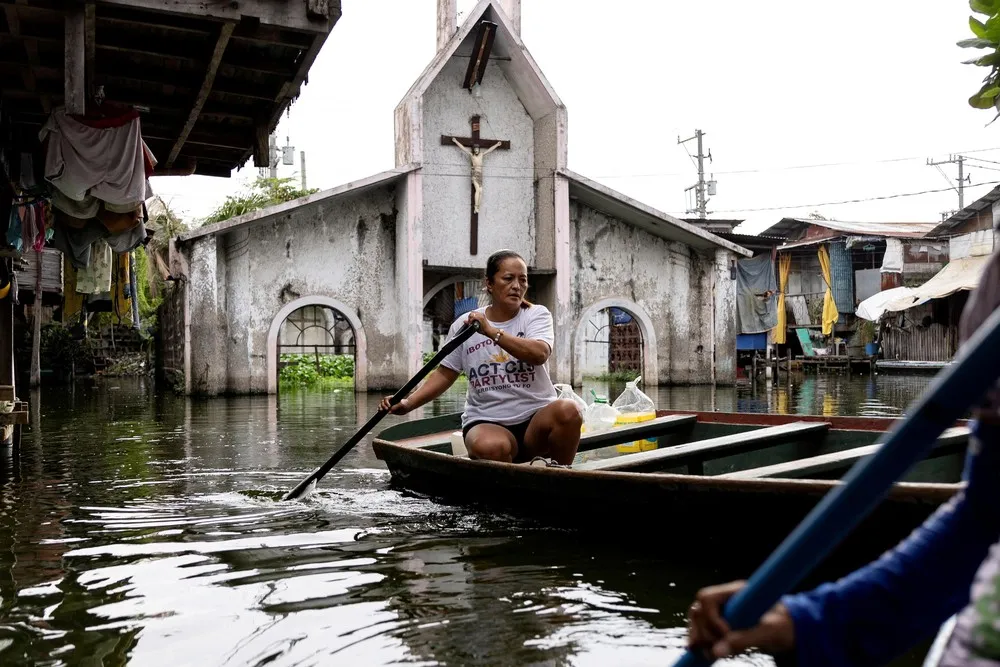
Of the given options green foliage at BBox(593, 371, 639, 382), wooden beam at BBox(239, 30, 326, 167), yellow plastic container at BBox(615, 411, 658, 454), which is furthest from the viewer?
green foliage at BBox(593, 371, 639, 382)

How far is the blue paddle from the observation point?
3.25 ft

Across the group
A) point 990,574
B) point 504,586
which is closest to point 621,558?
point 504,586

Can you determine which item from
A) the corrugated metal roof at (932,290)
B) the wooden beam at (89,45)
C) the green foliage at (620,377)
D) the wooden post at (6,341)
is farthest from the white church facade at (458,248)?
the wooden beam at (89,45)

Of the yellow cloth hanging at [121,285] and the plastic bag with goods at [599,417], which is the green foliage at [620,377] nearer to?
the yellow cloth hanging at [121,285]

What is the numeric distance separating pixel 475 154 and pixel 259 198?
9396mm

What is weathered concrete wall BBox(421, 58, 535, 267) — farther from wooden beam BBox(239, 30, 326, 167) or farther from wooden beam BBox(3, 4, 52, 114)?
wooden beam BBox(3, 4, 52, 114)

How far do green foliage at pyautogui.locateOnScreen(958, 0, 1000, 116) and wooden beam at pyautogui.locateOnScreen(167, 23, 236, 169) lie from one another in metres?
4.60

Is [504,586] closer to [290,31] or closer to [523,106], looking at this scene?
[290,31]

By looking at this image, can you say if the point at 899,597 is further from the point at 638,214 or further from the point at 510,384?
the point at 638,214

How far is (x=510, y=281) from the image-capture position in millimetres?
4910

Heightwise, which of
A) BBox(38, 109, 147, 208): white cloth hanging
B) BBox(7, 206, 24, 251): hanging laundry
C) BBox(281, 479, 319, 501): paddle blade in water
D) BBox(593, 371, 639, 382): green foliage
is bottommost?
BBox(281, 479, 319, 501): paddle blade in water

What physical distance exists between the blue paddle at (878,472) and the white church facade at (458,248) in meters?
16.2

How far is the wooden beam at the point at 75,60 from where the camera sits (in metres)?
5.81

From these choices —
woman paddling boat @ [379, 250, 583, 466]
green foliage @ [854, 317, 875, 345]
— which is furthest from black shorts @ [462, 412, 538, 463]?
green foliage @ [854, 317, 875, 345]
